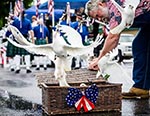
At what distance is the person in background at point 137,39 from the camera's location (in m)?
5.83

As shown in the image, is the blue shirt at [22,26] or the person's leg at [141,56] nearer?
the person's leg at [141,56]

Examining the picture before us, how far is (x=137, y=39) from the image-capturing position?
21.9ft

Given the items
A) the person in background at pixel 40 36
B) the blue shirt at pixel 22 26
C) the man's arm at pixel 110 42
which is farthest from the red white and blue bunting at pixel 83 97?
the person in background at pixel 40 36

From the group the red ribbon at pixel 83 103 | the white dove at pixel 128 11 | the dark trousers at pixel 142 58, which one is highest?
the white dove at pixel 128 11

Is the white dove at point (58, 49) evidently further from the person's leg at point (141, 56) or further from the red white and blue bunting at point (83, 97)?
the person's leg at point (141, 56)

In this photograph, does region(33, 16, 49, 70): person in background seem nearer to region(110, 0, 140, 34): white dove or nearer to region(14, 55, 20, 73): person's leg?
region(14, 55, 20, 73): person's leg

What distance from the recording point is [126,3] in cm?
530

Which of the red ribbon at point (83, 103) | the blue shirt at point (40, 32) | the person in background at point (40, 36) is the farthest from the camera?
the blue shirt at point (40, 32)

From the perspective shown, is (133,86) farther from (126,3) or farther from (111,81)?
(126,3)

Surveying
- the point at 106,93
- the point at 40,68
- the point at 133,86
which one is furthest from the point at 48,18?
the point at 106,93

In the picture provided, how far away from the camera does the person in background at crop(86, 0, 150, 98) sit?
583cm

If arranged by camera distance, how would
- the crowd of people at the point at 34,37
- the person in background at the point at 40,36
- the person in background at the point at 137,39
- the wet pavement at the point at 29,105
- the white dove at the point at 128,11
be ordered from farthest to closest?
the person in background at the point at 40,36 < the crowd of people at the point at 34,37 < the person in background at the point at 137,39 < the wet pavement at the point at 29,105 < the white dove at the point at 128,11

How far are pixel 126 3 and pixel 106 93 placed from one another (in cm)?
95

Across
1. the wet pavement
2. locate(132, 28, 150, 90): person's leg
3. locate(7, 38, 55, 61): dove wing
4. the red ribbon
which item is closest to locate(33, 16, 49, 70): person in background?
the wet pavement
